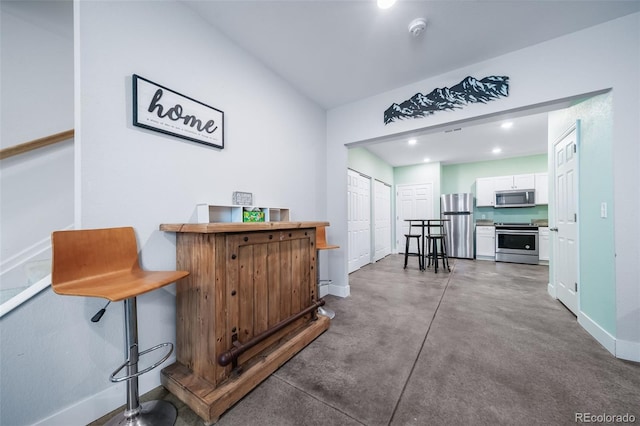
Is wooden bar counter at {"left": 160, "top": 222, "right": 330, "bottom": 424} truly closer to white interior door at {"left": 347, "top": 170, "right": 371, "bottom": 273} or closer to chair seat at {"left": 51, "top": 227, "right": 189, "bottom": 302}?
chair seat at {"left": 51, "top": 227, "right": 189, "bottom": 302}

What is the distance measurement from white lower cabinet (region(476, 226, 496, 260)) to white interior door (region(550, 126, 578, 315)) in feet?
9.48

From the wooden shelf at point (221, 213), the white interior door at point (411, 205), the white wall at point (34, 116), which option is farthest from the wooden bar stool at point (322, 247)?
the white interior door at point (411, 205)

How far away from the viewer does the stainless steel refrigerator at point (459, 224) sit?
19.2 feet

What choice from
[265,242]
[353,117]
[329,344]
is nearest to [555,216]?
[353,117]

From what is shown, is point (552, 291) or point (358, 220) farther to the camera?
point (358, 220)

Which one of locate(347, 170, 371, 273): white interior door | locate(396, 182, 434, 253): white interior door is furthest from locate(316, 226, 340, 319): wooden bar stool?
locate(396, 182, 434, 253): white interior door

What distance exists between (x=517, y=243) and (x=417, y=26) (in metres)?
5.72

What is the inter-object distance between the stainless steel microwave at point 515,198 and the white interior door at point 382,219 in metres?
2.81

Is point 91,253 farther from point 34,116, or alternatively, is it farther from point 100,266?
point 34,116

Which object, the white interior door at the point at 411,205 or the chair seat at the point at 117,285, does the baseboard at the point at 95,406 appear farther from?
the white interior door at the point at 411,205

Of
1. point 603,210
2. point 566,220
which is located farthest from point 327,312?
point 566,220

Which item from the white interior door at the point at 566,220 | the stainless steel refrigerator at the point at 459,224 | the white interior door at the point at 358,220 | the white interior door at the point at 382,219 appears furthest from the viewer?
the stainless steel refrigerator at the point at 459,224

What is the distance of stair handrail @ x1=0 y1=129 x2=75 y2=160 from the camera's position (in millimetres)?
1523

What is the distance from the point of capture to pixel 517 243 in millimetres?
5234
